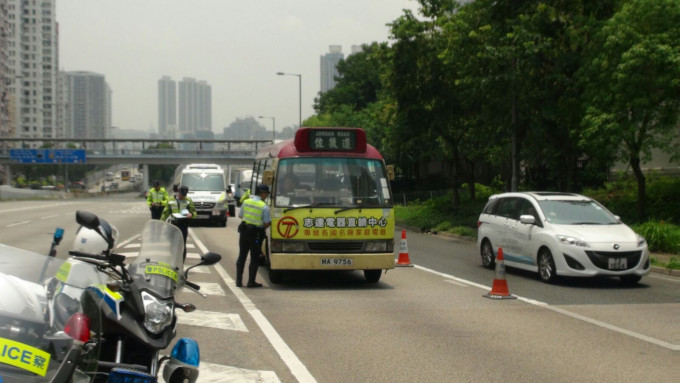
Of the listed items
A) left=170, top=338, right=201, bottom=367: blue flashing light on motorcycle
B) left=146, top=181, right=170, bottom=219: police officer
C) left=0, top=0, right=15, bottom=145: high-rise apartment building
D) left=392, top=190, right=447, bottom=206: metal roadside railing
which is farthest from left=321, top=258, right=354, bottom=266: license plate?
left=0, top=0, right=15, bottom=145: high-rise apartment building

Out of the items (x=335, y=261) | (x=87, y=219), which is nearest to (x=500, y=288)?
(x=335, y=261)

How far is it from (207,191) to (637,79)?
18.1 m

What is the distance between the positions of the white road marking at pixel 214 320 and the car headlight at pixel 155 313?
4536mm

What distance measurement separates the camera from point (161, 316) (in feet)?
15.8

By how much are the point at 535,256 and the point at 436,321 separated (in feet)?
16.8

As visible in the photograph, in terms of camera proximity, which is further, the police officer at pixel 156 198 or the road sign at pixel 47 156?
the road sign at pixel 47 156

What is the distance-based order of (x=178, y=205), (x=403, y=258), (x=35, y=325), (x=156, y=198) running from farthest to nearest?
(x=156, y=198) → (x=403, y=258) → (x=178, y=205) → (x=35, y=325)

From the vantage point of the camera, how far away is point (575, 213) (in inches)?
586

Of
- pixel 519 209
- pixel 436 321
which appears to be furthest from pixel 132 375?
pixel 519 209

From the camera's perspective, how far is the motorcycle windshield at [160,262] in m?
5.06

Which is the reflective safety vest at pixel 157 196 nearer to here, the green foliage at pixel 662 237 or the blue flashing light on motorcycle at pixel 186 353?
the green foliage at pixel 662 237

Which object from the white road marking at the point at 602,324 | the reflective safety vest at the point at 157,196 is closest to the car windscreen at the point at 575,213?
the white road marking at the point at 602,324

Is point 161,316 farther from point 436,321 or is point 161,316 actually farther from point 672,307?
point 672,307

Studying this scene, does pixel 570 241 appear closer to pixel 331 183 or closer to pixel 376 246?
pixel 376 246
